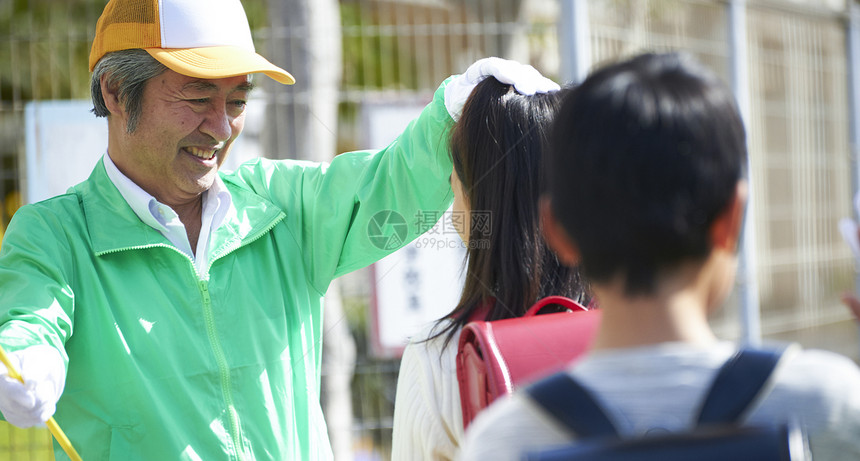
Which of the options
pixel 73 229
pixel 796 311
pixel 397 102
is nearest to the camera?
pixel 73 229

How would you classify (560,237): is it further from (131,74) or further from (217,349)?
(131,74)

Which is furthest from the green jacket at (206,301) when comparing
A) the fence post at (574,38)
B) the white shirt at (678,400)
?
the fence post at (574,38)

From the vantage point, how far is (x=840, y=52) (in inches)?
194

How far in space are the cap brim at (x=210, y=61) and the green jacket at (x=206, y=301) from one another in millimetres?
272

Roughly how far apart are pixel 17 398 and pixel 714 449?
43.8 inches

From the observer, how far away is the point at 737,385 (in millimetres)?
851

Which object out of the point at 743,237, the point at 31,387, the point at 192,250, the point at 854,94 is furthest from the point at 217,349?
the point at 854,94

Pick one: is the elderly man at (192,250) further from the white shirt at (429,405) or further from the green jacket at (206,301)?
the white shirt at (429,405)

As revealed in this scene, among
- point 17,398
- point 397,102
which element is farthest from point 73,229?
point 397,102

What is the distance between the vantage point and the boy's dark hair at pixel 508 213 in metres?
1.47

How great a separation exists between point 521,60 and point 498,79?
89.4 inches

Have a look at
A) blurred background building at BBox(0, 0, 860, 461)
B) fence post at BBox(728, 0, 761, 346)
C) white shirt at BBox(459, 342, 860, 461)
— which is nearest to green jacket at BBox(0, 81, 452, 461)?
white shirt at BBox(459, 342, 860, 461)

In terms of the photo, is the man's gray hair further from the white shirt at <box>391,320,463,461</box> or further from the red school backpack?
the red school backpack

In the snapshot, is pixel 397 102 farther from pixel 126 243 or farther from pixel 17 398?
pixel 17 398
